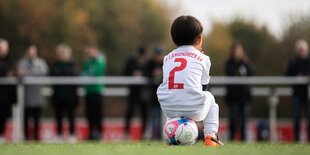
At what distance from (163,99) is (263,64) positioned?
4130 centimetres

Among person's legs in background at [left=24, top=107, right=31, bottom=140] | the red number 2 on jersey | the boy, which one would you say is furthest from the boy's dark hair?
person's legs in background at [left=24, top=107, right=31, bottom=140]

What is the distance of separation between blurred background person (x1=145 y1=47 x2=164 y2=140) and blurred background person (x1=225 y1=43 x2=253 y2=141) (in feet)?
4.42

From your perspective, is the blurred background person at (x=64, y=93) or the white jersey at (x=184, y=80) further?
the blurred background person at (x=64, y=93)

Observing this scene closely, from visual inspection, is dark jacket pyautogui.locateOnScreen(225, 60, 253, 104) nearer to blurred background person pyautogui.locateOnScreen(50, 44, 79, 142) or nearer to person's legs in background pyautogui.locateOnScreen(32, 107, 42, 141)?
blurred background person pyautogui.locateOnScreen(50, 44, 79, 142)

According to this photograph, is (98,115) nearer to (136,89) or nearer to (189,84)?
(136,89)

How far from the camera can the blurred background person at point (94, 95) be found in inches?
746

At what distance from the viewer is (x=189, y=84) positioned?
32.1ft

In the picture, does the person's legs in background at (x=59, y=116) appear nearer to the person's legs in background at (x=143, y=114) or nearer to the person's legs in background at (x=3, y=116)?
the person's legs in background at (x=3, y=116)

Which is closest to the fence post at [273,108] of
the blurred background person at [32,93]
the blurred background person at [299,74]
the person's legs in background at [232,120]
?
the blurred background person at [299,74]

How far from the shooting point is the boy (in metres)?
9.76

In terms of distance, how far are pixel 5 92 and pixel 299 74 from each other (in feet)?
18.5

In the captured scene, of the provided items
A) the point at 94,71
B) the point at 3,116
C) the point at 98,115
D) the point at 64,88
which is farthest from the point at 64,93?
the point at 3,116

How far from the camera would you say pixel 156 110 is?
18.6m

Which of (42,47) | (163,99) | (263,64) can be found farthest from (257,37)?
(163,99)
